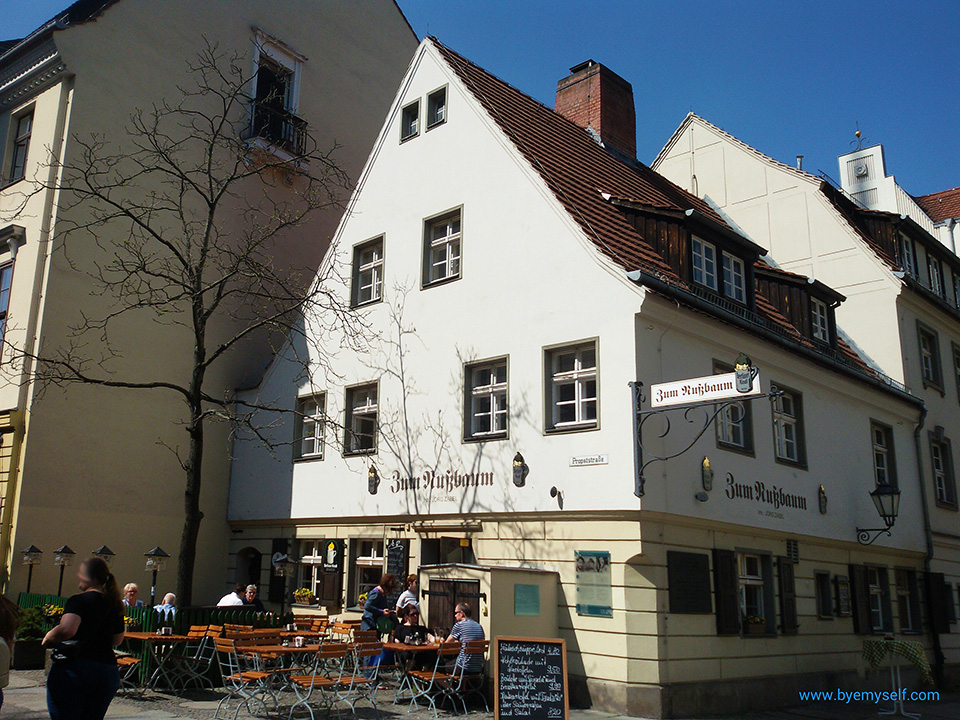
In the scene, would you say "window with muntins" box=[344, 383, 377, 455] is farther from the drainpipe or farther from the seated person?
the drainpipe

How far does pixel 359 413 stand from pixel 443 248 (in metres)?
3.68

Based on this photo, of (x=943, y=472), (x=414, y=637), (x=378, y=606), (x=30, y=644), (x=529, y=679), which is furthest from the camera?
(x=943, y=472)

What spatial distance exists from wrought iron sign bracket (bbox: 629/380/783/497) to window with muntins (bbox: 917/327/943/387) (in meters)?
11.4

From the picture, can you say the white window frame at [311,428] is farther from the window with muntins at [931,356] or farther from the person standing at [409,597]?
the window with muntins at [931,356]

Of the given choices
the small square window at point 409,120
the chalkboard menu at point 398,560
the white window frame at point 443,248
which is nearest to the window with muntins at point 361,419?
the chalkboard menu at point 398,560

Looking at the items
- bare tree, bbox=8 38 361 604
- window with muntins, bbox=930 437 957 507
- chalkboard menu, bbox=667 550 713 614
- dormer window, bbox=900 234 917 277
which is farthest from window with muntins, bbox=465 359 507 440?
dormer window, bbox=900 234 917 277

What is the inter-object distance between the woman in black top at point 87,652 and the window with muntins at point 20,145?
1555 cm

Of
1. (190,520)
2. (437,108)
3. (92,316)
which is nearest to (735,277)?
(437,108)

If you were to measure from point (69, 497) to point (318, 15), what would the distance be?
47.3ft

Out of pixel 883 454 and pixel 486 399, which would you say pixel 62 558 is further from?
pixel 883 454

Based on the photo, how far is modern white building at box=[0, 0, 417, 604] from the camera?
17.0 metres

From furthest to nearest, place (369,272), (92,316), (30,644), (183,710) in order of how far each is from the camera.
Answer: (369,272)
(92,316)
(30,644)
(183,710)

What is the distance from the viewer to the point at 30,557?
16.2 meters

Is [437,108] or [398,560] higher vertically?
[437,108]
